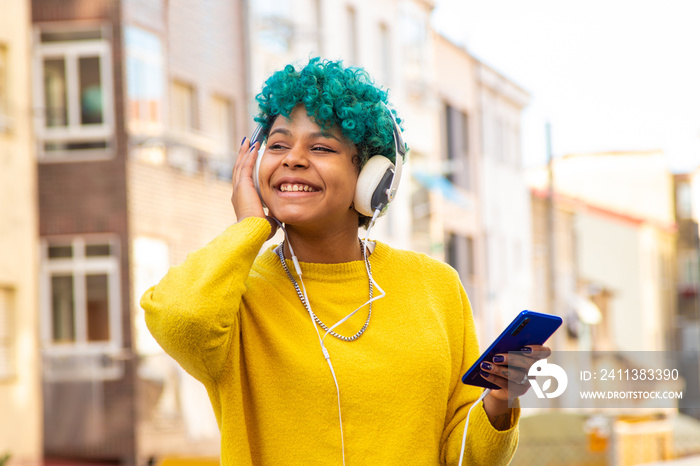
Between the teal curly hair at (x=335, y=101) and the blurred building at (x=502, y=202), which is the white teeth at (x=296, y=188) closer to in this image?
the teal curly hair at (x=335, y=101)

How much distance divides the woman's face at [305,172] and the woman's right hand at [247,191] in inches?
1.1

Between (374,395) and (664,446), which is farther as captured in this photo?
(664,446)

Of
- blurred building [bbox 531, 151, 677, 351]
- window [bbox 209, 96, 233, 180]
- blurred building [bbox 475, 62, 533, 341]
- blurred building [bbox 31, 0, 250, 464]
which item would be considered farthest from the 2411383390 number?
blurred building [bbox 475, 62, 533, 341]

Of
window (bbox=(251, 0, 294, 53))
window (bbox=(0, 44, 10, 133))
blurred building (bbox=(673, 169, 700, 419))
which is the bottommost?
blurred building (bbox=(673, 169, 700, 419))

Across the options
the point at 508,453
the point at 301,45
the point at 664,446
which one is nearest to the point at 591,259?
the point at 301,45

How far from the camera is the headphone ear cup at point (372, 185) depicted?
266cm

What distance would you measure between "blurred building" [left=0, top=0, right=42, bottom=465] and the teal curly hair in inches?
529

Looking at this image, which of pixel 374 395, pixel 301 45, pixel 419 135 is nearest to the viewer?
pixel 374 395

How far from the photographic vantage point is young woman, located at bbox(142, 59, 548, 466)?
246 centimetres

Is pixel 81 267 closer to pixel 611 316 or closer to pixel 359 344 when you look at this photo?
pixel 359 344

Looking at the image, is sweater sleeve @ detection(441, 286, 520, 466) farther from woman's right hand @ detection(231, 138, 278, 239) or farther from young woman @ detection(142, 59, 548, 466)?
woman's right hand @ detection(231, 138, 278, 239)

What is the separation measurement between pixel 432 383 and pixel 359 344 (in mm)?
192

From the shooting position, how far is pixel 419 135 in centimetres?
2923

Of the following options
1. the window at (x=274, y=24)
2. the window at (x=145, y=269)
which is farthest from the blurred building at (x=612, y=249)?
the window at (x=145, y=269)
